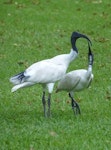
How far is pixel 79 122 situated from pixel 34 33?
8.42m

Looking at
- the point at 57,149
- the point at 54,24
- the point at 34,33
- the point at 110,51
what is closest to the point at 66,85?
the point at 57,149

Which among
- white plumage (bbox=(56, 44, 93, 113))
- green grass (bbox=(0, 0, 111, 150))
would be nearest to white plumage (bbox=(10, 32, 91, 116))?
white plumage (bbox=(56, 44, 93, 113))

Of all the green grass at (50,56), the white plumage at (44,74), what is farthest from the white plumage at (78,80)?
the green grass at (50,56)

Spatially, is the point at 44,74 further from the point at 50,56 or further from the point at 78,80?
the point at 50,56

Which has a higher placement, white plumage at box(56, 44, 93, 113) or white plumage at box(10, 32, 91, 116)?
white plumage at box(10, 32, 91, 116)

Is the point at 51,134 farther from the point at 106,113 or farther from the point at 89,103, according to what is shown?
the point at 89,103

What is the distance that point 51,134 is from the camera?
8000 mm

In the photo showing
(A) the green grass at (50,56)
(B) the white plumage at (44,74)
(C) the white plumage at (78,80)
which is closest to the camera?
(A) the green grass at (50,56)

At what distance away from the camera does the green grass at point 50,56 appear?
7.85 metres

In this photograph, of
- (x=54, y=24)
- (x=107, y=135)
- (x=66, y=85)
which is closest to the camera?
(x=107, y=135)

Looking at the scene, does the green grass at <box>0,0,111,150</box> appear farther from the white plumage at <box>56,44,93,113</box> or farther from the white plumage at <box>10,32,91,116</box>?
the white plumage at <box>10,32,91,116</box>

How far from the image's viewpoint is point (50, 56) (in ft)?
47.5

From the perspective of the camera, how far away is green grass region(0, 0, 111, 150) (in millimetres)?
7852

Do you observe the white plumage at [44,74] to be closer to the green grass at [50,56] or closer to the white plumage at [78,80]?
the white plumage at [78,80]
